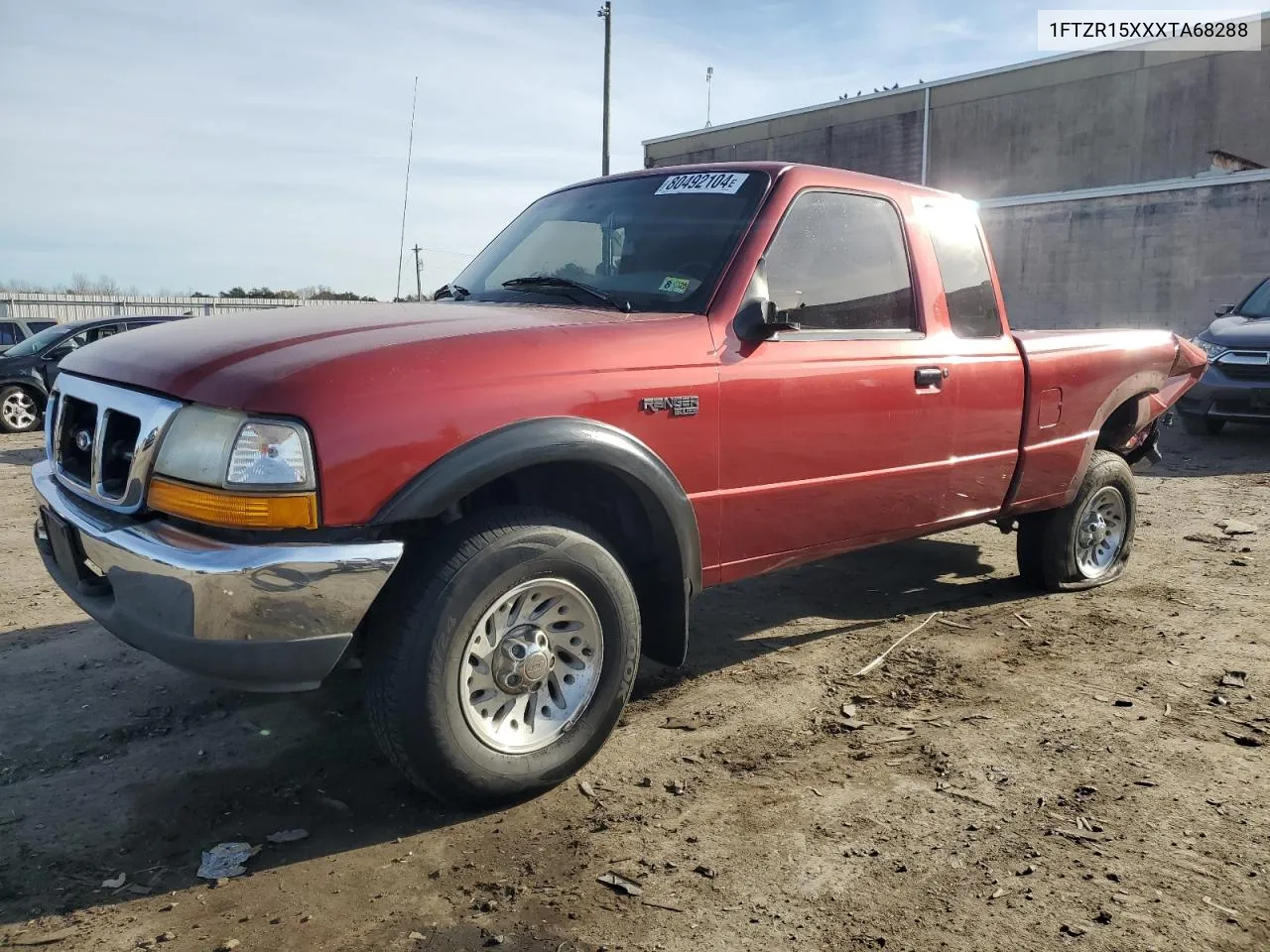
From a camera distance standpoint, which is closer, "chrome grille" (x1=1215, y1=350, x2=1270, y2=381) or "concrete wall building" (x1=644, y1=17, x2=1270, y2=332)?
"chrome grille" (x1=1215, y1=350, x2=1270, y2=381)

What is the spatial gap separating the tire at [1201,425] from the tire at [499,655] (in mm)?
9998

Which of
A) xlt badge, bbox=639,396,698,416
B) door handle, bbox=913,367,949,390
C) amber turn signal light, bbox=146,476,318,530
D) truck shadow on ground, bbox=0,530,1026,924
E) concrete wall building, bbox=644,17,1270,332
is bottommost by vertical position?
truck shadow on ground, bbox=0,530,1026,924

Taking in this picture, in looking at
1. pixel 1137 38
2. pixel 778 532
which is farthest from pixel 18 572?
pixel 1137 38

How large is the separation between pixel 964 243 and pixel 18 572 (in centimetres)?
536

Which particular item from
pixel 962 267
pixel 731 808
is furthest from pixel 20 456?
pixel 731 808

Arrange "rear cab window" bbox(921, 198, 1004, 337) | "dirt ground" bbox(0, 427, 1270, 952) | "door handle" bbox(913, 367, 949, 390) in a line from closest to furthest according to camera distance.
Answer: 1. "dirt ground" bbox(0, 427, 1270, 952)
2. "door handle" bbox(913, 367, 949, 390)
3. "rear cab window" bbox(921, 198, 1004, 337)

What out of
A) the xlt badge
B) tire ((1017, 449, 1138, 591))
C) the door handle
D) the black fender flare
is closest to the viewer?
the black fender flare

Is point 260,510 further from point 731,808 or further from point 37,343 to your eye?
point 37,343

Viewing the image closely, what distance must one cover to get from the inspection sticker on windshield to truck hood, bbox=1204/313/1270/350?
341 inches

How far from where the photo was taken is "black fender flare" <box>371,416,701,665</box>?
2.53 metres

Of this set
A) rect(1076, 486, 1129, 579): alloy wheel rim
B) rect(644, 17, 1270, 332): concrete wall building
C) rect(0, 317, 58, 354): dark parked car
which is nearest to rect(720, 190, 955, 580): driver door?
rect(1076, 486, 1129, 579): alloy wheel rim

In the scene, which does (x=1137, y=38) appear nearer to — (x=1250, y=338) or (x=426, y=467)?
(x=1250, y=338)

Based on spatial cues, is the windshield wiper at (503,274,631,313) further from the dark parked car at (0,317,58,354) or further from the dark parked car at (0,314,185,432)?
the dark parked car at (0,317,58,354)

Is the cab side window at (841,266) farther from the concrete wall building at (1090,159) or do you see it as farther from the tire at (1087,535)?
the concrete wall building at (1090,159)
